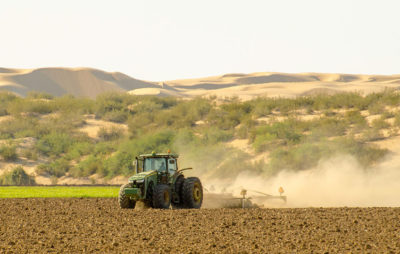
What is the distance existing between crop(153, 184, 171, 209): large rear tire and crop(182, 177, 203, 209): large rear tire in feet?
2.15

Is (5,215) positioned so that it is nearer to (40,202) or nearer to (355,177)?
(40,202)

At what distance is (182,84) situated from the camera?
14675cm

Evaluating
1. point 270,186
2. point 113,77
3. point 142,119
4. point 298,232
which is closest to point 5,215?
point 298,232

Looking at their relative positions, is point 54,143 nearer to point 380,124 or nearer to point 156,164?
point 380,124

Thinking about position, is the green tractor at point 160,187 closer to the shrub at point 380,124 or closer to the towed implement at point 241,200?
the towed implement at point 241,200

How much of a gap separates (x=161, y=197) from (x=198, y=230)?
504cm

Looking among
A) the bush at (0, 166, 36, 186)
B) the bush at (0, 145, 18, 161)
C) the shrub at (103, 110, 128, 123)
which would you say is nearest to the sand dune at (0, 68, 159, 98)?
the shrub at (103, 110, 128, 123)

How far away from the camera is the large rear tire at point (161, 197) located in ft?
65.2

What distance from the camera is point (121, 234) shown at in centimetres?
1448

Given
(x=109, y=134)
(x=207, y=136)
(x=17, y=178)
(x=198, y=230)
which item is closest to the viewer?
(x=198, y=230)

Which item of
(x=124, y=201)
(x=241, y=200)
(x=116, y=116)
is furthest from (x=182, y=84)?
(x=124, y=201)

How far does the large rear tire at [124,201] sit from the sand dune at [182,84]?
7916 cm

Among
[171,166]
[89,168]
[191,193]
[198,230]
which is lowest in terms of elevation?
[89,168]

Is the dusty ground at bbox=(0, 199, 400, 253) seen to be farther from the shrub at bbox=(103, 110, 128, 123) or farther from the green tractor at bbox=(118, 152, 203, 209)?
the shrub at bbox=(103, 110, 128, 123)
